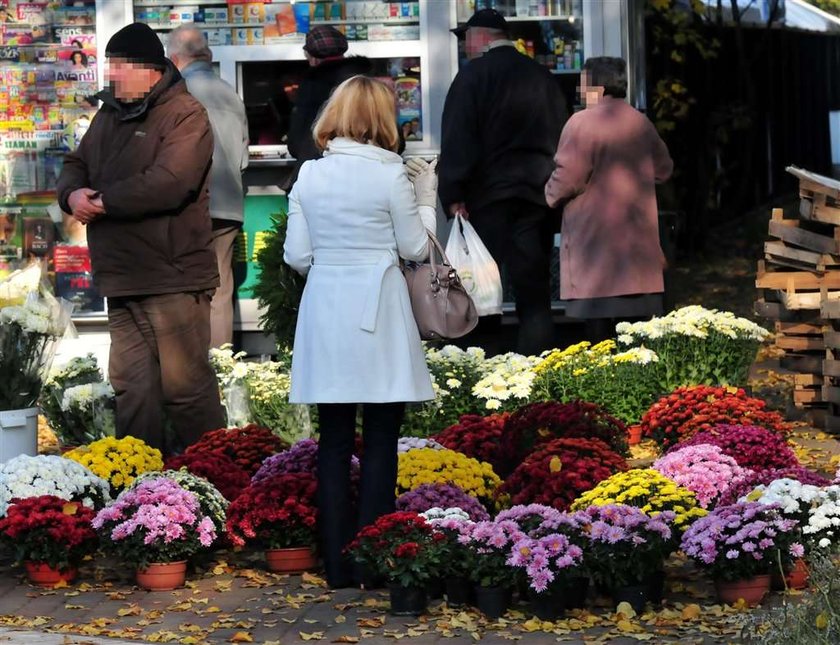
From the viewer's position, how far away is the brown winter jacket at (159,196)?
818 cm

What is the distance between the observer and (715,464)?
283 inches

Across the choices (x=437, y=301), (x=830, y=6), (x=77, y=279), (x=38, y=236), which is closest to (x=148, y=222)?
(x=437, y=301)

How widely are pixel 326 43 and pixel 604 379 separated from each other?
2.66m

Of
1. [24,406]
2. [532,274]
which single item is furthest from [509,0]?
[24,406]

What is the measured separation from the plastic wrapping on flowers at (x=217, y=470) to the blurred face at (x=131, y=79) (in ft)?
5.66

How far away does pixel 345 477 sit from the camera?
21.9ft

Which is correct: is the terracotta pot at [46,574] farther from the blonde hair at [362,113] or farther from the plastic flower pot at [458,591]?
the blonde hair at [362,113]

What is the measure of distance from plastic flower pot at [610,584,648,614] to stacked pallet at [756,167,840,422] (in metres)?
3.57

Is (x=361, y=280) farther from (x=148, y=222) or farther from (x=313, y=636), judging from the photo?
(x=148, y=222)

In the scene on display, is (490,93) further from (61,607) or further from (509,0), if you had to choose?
(61,607)

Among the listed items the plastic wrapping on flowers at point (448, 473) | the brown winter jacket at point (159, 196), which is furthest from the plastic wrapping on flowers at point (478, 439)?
the brown winter jacket at point (159, 196)

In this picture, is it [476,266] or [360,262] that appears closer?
[360,262]

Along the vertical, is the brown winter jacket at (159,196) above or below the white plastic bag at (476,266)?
above

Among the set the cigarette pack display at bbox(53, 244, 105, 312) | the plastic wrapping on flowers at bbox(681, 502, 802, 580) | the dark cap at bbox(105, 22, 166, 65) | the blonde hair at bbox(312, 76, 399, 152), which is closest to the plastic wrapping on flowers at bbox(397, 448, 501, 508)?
the plastic wrapping on flowers at bbox(681, 502, 802, 580)
